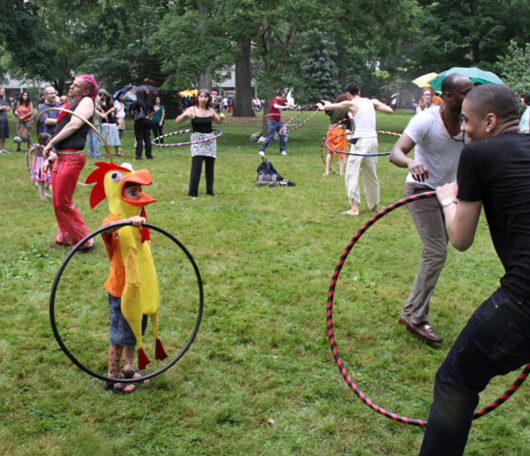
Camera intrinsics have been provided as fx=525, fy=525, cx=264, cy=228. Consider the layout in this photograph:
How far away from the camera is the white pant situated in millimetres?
8984

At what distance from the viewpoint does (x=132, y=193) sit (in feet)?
11.9

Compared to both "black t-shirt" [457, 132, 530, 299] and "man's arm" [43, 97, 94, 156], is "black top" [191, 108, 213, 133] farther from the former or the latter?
"black t-shirt" [457, 132, 530, 299]

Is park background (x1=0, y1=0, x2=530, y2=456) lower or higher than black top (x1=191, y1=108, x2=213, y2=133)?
lower

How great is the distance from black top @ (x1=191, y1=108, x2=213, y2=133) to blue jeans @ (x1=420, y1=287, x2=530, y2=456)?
26.6 feet

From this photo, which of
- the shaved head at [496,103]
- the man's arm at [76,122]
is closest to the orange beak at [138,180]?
the shaved head at [496,103]

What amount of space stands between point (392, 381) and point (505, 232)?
2.01 metres

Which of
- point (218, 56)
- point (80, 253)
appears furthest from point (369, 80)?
point (80, 253)

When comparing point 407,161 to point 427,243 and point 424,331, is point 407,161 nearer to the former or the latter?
point 427,243

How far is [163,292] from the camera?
18.5 ft

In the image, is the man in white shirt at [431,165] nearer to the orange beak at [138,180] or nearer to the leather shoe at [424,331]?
the leather shoe at [424,331]

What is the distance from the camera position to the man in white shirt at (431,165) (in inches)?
160

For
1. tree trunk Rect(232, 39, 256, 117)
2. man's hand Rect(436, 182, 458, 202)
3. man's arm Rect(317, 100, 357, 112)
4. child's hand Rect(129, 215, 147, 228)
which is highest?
tree trunk Rect(232, 39, 256, 117)

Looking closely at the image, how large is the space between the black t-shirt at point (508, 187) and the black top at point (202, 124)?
7969mm

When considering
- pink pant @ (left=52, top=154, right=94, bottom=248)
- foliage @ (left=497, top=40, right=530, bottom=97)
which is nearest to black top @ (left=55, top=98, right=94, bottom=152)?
pink pant @ (left=52, top=154, right=94, bottom=248)
